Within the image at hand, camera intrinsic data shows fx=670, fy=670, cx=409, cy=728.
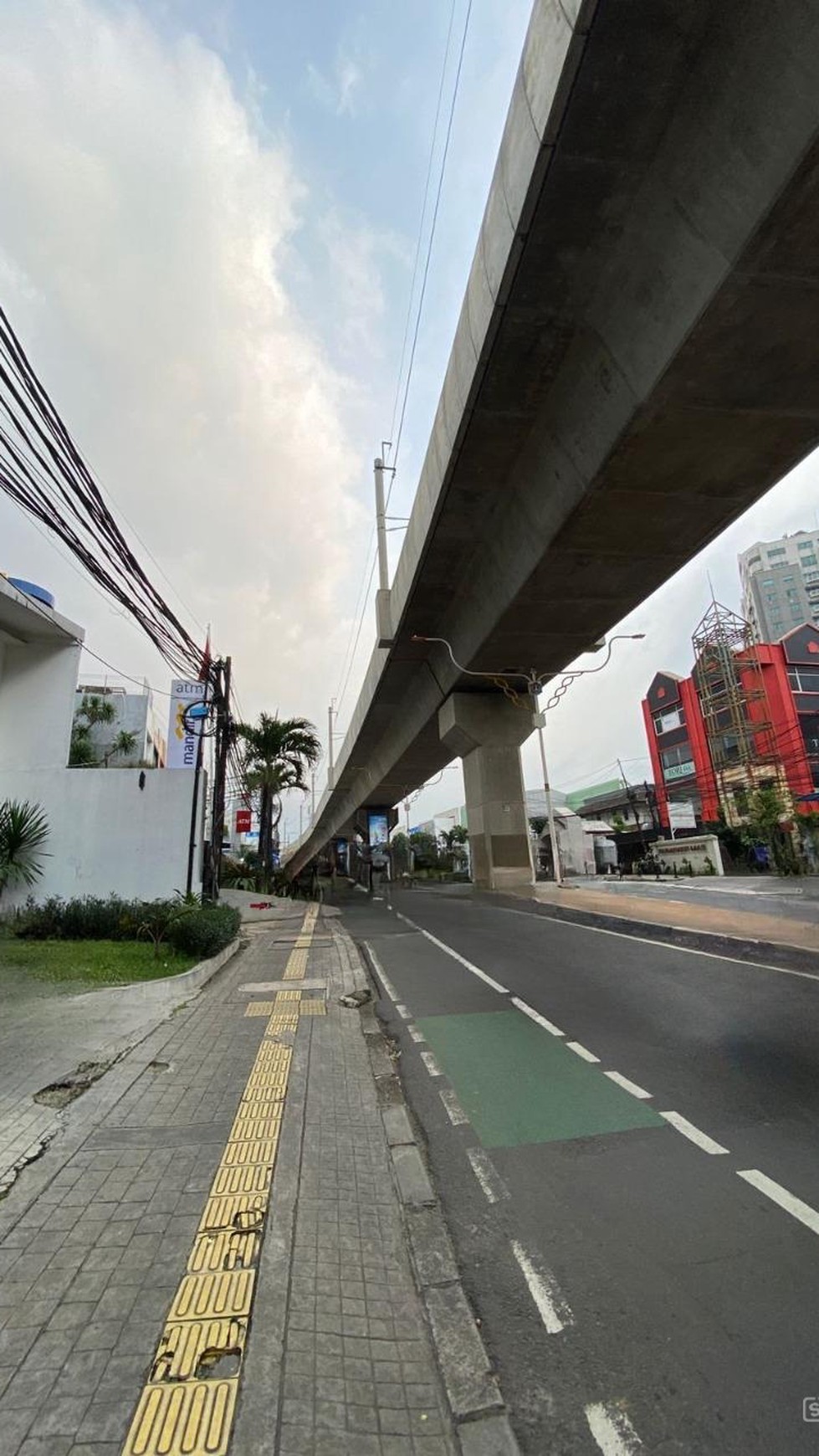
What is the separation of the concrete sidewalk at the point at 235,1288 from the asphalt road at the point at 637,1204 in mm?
264

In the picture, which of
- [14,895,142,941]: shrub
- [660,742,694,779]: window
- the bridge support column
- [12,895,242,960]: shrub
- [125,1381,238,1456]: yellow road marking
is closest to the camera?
[125,1381,238,1456]: yellow road marking

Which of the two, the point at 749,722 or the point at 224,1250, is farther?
the point at 749,722

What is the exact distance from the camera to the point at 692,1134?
402 centimetres

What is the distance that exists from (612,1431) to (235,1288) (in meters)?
1.45

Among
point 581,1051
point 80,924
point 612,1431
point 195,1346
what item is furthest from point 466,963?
point 612,1431

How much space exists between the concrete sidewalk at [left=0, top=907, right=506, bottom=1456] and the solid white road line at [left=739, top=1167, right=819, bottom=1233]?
1638mm

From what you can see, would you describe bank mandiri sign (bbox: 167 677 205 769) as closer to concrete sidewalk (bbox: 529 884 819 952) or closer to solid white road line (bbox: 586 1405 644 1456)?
concrete sidewalk (bbox: 529 884 819 952)

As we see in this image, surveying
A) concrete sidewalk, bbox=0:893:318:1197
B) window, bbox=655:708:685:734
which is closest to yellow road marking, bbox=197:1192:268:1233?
concrete sidewalk, bbox=0:893:318:1197

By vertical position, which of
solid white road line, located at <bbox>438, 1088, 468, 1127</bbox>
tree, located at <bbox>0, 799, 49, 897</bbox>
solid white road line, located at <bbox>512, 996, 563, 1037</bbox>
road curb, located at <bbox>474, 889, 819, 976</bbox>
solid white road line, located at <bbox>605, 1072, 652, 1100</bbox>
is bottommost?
solid white road line, located at <bbox>438, 1088, 468, 1127</bbox>

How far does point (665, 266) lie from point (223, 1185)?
303 inches

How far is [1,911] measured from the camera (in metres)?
14.2

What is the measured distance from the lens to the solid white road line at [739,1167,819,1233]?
3.09 m

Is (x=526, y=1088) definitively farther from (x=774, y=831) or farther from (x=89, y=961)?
(x=774, y=831)

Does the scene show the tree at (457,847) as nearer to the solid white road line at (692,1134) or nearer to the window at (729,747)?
the window at (729,747)
